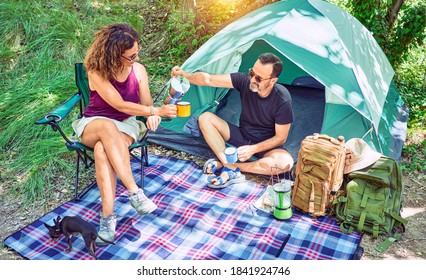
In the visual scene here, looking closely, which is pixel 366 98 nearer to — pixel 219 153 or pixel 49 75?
pixel 219 153

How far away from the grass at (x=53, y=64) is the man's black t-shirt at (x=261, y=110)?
134 cm

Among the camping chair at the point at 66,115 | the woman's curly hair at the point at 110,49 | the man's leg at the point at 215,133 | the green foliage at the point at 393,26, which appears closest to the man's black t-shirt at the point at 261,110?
the man's leg at the point at 215,133

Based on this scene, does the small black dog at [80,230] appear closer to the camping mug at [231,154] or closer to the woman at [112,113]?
the woman at [112,113]

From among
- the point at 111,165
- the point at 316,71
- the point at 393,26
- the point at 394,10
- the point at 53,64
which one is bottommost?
the point at 53,64

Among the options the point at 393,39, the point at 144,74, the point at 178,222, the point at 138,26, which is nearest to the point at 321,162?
the point at 178,222

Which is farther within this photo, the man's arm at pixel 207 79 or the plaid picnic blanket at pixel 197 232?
the man's arm at pixel 207 79

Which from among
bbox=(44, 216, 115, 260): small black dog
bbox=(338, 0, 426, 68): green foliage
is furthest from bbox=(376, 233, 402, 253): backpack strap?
bbox=(338, 0, 426, 68): green foliage

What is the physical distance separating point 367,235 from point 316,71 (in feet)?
4.15

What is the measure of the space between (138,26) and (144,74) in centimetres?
296

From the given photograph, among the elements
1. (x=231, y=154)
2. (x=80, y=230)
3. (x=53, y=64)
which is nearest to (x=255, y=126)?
(x=231, y=154)

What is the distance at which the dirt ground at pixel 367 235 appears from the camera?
9.77 feet

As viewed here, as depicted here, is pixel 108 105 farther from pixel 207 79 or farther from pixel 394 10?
pixel 394 10

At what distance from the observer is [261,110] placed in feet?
11.9

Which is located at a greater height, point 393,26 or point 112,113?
point 393,26
